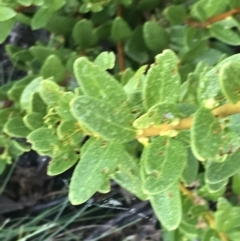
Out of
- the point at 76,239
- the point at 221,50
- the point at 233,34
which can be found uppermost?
the point at 233,34

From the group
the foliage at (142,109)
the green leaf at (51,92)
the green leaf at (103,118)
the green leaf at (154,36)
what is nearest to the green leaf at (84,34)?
the foliage at (142,109)

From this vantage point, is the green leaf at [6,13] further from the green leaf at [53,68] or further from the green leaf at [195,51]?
the green leaf at [195,51]

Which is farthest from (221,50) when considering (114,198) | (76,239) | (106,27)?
(76,239)

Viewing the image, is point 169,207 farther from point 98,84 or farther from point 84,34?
point 84,34

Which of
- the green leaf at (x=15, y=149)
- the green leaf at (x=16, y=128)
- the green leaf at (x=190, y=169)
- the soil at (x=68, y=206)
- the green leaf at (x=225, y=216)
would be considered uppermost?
the green leaf at (x=16, y=128)

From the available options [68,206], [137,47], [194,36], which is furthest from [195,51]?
[68,206]

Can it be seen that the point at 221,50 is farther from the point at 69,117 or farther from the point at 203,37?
the point at 69,117
